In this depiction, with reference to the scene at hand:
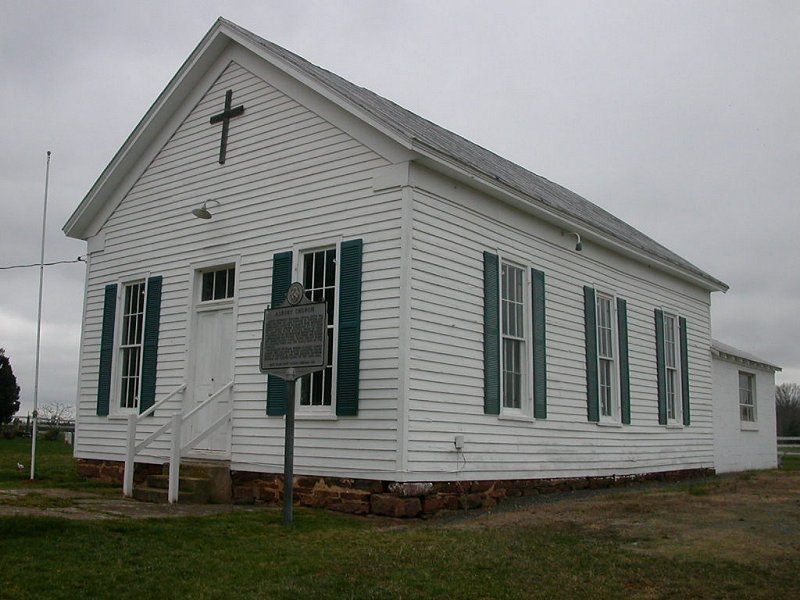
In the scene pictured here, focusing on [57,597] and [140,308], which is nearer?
[57,597]

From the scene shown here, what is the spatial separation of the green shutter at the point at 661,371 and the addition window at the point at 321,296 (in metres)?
8.55

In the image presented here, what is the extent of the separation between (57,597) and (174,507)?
4.73 metres

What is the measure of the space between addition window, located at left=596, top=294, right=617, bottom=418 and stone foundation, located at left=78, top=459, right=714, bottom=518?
7.78 feet

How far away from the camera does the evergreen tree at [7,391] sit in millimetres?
37594

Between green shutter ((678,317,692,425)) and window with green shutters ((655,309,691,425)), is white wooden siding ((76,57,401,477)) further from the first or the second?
green shutter ((678,317,692,425))

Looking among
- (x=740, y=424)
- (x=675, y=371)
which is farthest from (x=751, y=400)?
(x=675, y=371)

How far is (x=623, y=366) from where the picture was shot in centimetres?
1661

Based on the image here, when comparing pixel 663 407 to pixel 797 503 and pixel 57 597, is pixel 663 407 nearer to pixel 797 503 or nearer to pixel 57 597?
pixel 797 503

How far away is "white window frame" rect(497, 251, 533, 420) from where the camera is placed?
13.1 meters

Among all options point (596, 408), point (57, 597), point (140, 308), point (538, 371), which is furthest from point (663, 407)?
point (57, 597)

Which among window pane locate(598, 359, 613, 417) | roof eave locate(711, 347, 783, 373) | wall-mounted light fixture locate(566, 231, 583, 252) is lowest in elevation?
window pane locate(598, 359, 613, 417)

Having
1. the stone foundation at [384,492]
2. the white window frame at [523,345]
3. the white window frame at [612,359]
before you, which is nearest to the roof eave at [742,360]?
the white window frame at [612,359]

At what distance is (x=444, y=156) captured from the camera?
38.5ft

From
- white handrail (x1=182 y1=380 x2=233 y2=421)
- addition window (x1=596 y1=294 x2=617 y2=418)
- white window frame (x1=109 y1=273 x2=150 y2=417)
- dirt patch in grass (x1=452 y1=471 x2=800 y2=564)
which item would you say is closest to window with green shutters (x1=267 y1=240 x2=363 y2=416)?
white handrail (x1=182 y1=380 x2=233 y2=421)
